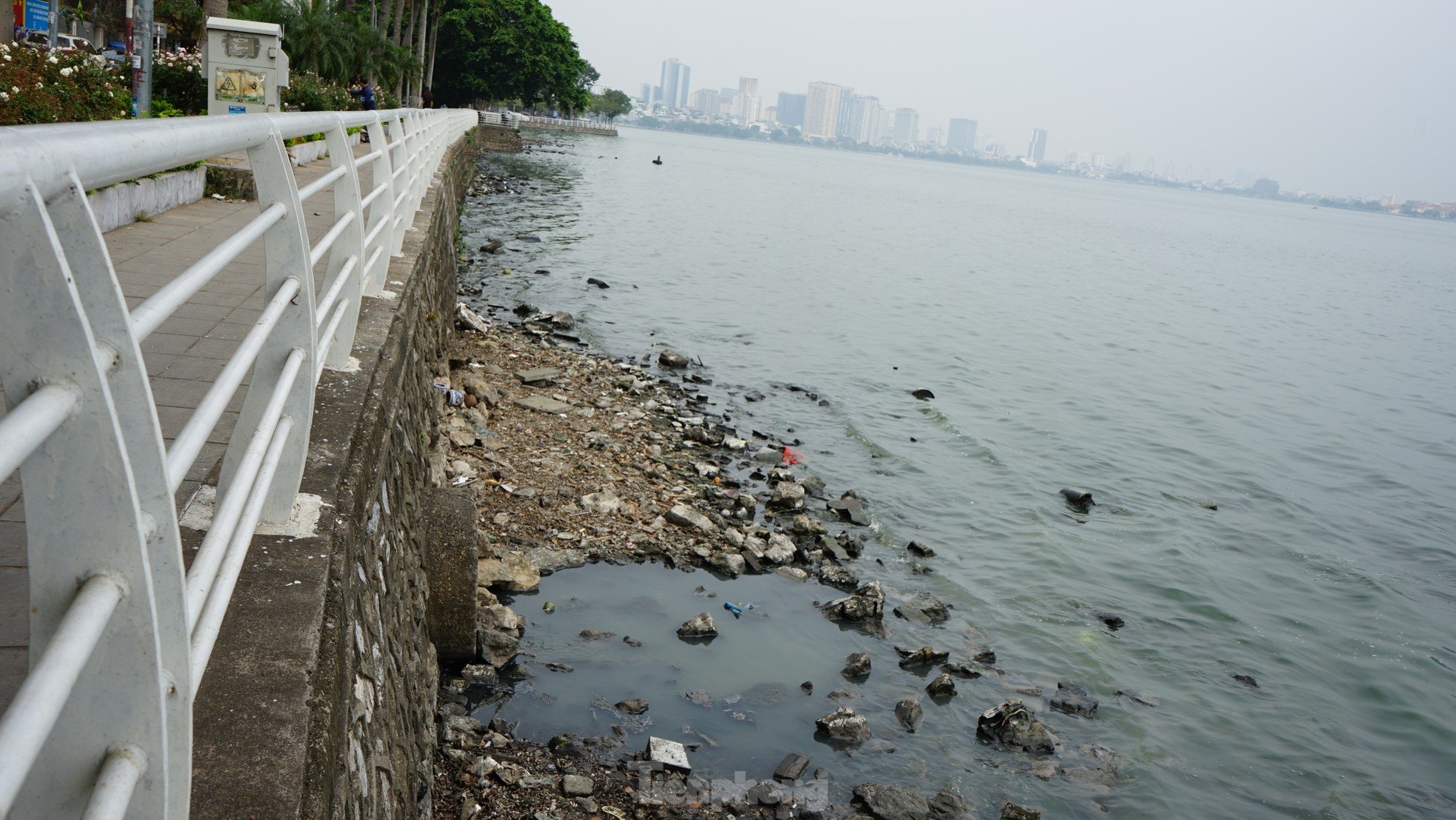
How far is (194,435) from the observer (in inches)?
68.1

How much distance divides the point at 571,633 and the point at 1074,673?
12.4 feet

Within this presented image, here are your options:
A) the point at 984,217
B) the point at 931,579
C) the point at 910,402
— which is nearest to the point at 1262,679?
the point at 931,579

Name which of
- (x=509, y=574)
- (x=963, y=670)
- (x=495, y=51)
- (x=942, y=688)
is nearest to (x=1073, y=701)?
(x=963, y=670)

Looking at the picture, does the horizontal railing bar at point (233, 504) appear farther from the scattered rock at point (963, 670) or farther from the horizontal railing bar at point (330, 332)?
the scattered rock at point (963, 670)

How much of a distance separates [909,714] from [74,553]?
20.0 feet

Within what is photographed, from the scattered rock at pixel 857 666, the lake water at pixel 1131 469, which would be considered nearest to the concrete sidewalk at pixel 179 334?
the lake water at pixel 1131 469

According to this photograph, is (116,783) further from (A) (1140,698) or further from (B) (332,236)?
(A) (1140,698)

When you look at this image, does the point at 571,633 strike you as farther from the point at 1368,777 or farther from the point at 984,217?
the point at 984,217

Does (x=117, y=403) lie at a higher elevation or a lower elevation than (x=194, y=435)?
higher

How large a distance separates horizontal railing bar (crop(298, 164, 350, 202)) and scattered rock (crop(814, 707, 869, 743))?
13.9 ft

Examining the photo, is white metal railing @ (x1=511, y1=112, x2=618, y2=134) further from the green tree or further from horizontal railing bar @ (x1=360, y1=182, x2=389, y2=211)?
horizontal railing bar @ (x1=360, y1=182, x2=389, y2=211)

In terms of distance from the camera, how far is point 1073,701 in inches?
292

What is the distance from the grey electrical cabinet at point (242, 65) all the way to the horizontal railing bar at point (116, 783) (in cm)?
1325

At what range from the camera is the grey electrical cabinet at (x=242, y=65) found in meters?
12.9
